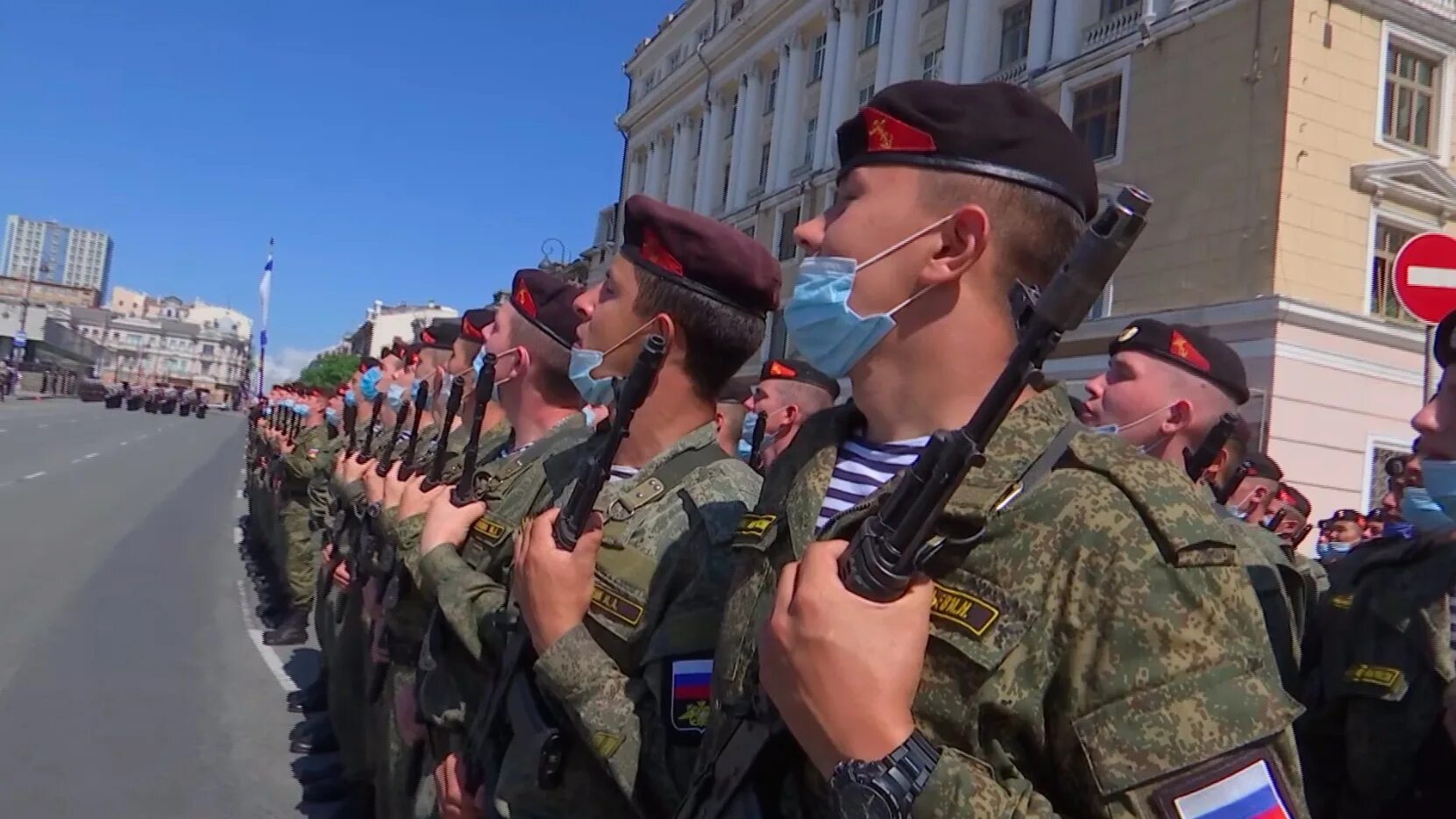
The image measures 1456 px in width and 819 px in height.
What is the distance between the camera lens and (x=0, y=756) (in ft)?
15.7

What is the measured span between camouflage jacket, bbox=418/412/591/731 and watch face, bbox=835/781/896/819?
4.87 ft

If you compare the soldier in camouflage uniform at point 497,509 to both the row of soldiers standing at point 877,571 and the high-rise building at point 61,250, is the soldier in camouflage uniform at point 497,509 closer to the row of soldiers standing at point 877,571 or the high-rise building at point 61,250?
the row of soldiers standing at point 877,571

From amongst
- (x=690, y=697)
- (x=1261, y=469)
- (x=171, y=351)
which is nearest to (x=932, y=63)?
(x=1261, y=469)

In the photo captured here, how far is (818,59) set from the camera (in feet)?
80.6

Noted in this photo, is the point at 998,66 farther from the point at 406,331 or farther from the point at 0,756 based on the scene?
the point at 406,331

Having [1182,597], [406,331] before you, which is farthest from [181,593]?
[406,331]

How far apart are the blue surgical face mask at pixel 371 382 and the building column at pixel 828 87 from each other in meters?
16.7

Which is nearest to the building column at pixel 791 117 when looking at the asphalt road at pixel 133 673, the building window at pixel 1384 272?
the building window at pixel 1384 272

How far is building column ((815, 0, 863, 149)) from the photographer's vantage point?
2238 cm

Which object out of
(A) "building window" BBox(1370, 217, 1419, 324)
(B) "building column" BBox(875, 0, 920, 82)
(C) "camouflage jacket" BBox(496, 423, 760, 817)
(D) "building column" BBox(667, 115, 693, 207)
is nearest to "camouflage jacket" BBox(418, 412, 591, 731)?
(C) "camouflage jacket" BBox(496, 423, 760, 817)

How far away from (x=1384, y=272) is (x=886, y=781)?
14672 mm

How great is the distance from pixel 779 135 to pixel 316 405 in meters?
16.7

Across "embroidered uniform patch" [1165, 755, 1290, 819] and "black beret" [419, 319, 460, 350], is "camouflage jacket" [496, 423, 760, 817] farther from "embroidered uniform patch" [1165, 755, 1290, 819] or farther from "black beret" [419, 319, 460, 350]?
"black beret" [419, 319, 460, 350]

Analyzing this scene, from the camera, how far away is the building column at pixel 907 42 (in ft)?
65.9
